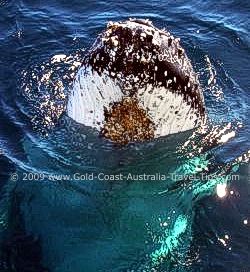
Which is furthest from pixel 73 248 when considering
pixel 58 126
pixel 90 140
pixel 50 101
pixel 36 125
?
pixel 50 101

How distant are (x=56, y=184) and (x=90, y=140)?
0.66 m

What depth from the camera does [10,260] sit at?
20.3 feet

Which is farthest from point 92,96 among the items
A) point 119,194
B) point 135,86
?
point 119,194

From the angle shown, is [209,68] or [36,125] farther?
[209,68]

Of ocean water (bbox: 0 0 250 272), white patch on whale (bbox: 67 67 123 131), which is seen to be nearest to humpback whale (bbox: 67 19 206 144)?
white patch on whale (bbox: 67 67 123 131)

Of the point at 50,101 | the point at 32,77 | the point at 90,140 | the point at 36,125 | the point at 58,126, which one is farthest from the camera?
the point at 32,77

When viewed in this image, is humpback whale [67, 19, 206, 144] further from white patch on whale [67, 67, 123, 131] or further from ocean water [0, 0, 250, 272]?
ocean water [0, 0, 250, 272]

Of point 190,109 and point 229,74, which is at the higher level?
point 190,109

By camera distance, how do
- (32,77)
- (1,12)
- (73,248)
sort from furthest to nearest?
(1,12)
(32,77)
(73,248)

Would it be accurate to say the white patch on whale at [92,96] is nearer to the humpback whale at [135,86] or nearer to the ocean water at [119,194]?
the humpback whale at [135,86]

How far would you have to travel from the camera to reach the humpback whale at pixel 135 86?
570 centimetres

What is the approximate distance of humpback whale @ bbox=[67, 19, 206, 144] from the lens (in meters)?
5.70

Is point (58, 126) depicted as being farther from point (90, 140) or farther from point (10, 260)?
point (10, 260)

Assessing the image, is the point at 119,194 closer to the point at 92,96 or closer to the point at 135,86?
the point at 92,96
